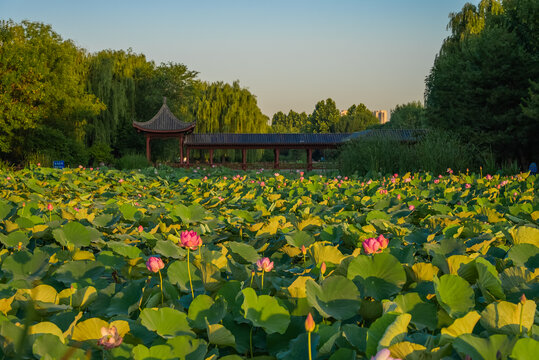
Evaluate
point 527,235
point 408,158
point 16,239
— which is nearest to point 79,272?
point 16,239

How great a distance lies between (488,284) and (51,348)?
2.91ft

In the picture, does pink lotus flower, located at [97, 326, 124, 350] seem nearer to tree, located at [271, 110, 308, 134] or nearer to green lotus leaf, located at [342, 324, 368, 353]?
green lotus leaf, located at [342, 324, 368, 353]

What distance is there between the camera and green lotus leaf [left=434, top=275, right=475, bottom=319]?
0.87 meters

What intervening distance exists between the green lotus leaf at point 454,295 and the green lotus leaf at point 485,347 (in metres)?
0.23

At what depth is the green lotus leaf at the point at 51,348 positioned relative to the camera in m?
0.71

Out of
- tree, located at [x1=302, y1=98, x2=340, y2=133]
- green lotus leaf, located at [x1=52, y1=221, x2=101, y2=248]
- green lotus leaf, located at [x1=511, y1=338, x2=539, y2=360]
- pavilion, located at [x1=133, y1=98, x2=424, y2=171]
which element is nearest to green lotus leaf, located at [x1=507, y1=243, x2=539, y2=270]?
green lotus leaf, located at [x1=511, y1=338, x2=539, y2=360]

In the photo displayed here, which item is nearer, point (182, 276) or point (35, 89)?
point (182, 276)

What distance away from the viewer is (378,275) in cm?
102

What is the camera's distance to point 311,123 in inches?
2758

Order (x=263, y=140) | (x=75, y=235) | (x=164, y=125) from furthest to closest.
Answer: (x=263, y=140)
(x=164, y=125)
(x=75, y=235)

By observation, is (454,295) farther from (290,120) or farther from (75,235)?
(290,120)

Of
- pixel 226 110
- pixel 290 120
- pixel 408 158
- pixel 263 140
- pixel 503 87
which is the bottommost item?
pixel 408 158

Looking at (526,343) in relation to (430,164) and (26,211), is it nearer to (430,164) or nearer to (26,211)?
(26,211)

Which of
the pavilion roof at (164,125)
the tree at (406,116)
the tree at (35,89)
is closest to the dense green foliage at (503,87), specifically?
the pavilion roof at (164,125)
